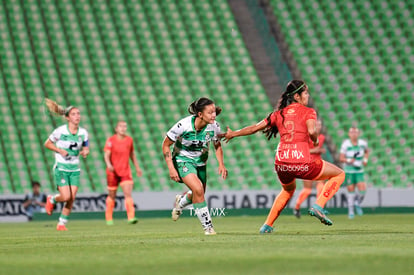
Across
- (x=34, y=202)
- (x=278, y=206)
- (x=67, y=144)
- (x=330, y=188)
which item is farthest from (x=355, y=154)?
(x=278, y=206)

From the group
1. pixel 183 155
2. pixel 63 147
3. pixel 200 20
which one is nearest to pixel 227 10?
pixel 200 20

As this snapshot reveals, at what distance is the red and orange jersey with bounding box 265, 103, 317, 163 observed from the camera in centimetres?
1136

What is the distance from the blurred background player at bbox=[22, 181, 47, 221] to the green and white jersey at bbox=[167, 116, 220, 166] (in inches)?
413

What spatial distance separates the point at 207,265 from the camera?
7.20 metres

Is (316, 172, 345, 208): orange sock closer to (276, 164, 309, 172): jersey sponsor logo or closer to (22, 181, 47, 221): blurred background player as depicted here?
(276, 164, 309, 172): jersey sponsor logo

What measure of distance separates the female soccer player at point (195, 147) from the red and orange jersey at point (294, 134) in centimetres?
91

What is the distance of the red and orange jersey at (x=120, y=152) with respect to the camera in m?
18.9

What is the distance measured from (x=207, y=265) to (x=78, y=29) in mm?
21464

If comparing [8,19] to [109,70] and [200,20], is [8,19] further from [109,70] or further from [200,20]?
[200,20]

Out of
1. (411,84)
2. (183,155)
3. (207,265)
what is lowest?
(207,265)

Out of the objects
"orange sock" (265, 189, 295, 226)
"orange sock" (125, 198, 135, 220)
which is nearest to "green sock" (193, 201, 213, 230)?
"orange sock" (265, 189, 295, 226)

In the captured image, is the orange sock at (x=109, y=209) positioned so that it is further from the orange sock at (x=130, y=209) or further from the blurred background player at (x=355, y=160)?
Result: the blurred background player at (x=355, y=160)

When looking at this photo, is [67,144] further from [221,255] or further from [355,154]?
[221,255]

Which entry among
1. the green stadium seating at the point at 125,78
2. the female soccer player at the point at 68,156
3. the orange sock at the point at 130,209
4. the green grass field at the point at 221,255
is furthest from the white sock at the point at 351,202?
the green grass field at the point at 221,255
